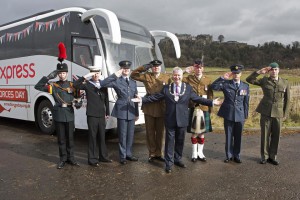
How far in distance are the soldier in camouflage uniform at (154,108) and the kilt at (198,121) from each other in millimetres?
529

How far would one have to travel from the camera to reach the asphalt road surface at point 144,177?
4152mm

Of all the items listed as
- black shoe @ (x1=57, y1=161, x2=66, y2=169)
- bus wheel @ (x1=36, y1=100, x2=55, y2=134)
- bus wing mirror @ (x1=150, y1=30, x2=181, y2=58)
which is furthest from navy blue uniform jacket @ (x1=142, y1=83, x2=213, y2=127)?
bus wheel @ (x1=36, y1=100, x2=55, y2=134)

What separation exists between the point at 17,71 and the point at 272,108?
22.7ft

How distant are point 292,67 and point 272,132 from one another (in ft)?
135

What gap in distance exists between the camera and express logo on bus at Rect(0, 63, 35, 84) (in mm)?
8323

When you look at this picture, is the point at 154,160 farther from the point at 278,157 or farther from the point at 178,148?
the point at 278,157

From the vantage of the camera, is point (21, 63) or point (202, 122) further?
point (21, 63)

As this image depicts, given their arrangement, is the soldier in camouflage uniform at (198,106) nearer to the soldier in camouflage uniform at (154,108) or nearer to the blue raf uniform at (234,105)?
the blue raf uniform at (234,105)

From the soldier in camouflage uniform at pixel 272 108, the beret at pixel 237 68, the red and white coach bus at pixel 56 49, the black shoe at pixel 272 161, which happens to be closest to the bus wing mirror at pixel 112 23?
the red and white coach bus at pixel 56 49

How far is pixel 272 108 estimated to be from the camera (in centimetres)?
550

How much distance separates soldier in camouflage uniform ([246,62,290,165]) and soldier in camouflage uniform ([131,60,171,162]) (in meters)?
1.64

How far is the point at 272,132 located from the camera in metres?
5.65

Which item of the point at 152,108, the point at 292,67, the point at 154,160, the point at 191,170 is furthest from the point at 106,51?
the point at 292,67

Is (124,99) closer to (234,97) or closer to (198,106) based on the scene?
(198,106)
